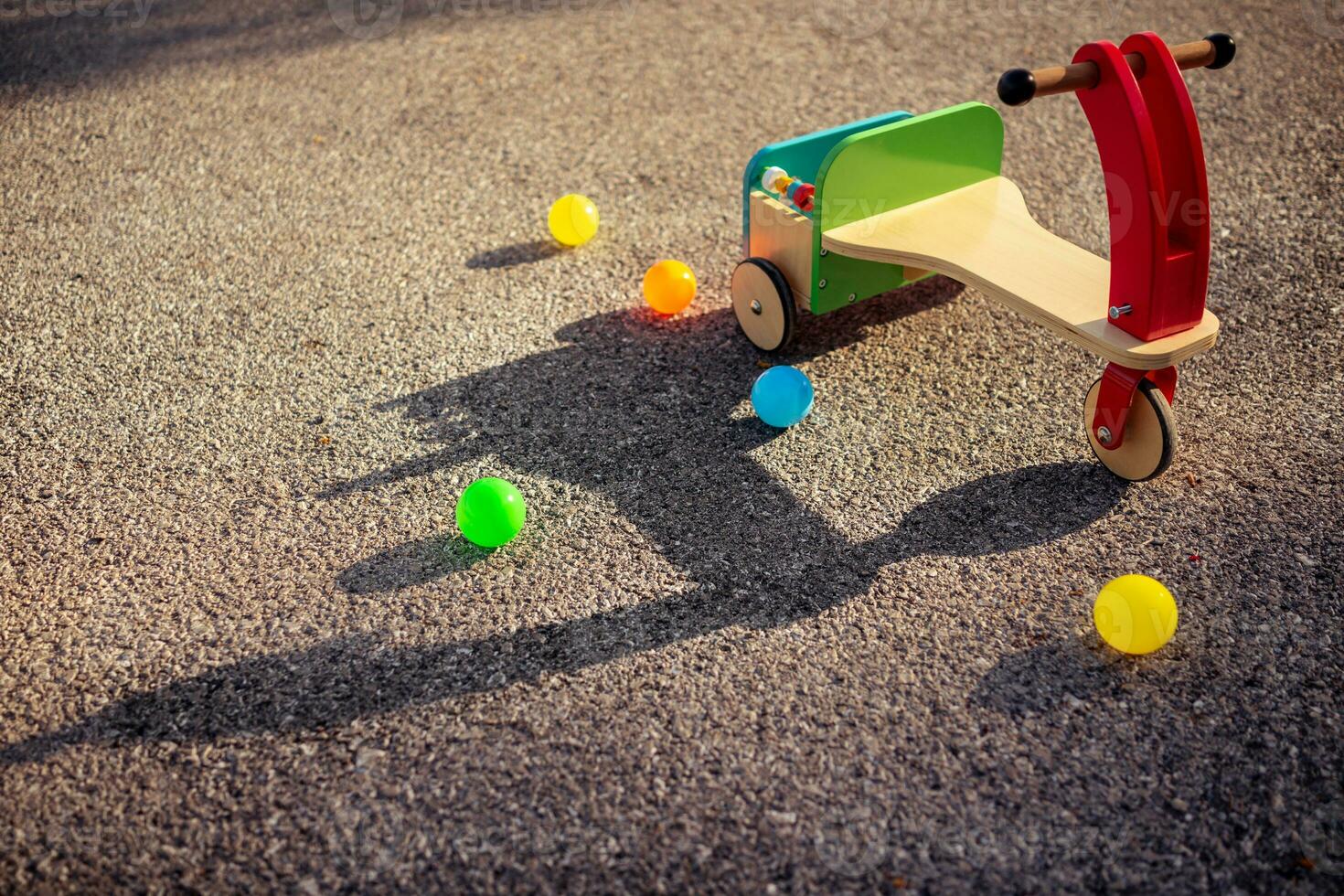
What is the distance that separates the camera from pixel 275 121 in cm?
590

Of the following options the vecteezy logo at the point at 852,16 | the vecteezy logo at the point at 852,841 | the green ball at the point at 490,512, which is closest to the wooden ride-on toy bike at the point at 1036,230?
the green ball at the point at 490,512

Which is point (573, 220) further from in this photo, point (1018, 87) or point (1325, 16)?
point (1325, 16)

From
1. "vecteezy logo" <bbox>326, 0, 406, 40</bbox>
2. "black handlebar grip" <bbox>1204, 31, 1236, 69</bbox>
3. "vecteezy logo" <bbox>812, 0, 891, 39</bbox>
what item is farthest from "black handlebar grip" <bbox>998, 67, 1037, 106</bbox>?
"vecteezy logo" <bbox>326, 0, 406, 40</bbox>

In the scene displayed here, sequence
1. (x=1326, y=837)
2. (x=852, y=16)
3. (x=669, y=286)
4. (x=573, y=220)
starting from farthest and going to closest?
(x=852, y=16) → (x=573, y=220) → (x=669, y=286) → (x=1326, y=837)

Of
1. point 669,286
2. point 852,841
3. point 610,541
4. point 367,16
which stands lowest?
point 852,841

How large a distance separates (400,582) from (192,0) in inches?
228

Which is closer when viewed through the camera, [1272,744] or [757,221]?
[1272,744]

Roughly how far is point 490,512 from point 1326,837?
7.46 feet

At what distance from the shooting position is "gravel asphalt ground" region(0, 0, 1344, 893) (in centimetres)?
257

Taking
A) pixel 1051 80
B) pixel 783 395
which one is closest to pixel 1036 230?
pixel 1051 80

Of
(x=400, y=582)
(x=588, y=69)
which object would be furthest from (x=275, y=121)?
(x=400, y=582)

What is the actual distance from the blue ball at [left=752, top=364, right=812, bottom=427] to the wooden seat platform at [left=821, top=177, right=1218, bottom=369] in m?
0.47

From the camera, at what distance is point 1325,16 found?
6512 mm

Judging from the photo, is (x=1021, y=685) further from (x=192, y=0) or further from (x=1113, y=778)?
(x=192, y=0)
